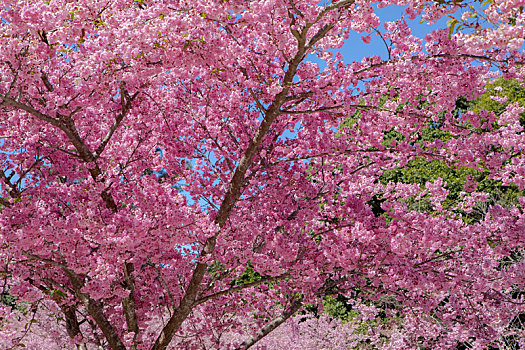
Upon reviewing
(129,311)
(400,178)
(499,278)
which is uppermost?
(400,178)

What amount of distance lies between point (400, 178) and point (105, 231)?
694 inches

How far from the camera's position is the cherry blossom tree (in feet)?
15.1

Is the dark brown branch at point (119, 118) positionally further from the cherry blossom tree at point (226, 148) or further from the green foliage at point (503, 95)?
the green foliage at point (503, 95)

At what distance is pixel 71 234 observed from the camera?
5.05 m

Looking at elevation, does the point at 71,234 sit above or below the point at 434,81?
below

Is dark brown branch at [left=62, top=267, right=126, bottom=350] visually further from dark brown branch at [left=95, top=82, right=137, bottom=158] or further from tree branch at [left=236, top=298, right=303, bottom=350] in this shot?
tree branch at [left=236, top=298, right=303, bottom=350]

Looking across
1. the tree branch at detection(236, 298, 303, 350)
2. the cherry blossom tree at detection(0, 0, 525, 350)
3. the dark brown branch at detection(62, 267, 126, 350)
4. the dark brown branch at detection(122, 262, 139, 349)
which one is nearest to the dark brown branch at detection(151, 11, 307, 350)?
the cherry blossom tree at detection(0, 0, 525, 350)

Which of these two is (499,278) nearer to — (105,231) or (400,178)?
(105,231)

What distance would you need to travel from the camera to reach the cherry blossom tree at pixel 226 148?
4.61 m

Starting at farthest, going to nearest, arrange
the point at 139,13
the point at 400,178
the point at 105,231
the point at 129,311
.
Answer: the point at 400,178 → the point at 129,311 → the point at 105,231 → the point at 139,13

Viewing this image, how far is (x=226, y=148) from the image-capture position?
6832 mm

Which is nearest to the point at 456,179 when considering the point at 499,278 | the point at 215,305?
the point at 499,278

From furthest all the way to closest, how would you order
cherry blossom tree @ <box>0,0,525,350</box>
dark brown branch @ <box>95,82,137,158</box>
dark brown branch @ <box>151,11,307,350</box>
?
dark brown branch @ <box>95,82,137,158</box> → dark brown branch @ <box>151,11,307,350</box> → cherry blossom tree @ <box>0,0,525,350</box>

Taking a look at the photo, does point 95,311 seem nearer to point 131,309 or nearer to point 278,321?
point 131,309
